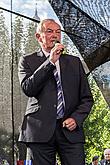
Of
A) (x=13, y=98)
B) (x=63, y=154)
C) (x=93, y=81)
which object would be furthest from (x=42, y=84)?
(x=93, y=81)

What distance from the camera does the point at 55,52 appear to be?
4.44 ft

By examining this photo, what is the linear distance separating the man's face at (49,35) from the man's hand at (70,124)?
27cm

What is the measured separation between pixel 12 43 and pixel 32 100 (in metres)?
1.02

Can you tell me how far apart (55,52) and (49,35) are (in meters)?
0.11

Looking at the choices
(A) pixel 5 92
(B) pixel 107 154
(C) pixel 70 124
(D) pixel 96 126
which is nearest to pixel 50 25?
(C) pixel 70 124

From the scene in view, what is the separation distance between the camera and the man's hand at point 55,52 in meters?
1.35

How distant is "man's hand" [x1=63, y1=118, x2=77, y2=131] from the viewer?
4.58 ft

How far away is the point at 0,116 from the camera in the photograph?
2.41 meters

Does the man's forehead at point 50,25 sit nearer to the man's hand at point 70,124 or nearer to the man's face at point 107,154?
the man's hand at point 70,124

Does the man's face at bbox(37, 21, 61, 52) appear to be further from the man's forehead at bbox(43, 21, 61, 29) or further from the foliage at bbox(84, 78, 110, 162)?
the foliage at bbox(84, 78, 110, 162)

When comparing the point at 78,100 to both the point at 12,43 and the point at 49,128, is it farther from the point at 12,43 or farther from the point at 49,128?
the point at 12,43

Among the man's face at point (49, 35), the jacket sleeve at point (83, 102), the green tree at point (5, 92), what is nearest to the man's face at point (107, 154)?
the green tree at point (5, 92)

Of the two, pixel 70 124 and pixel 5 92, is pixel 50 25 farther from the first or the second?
pixel 5 92

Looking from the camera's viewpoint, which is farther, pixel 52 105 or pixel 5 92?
pixel 5 92
